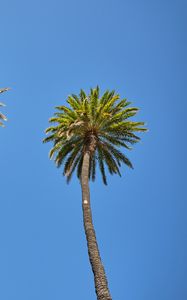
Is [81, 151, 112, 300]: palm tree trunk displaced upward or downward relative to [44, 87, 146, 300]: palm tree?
downward

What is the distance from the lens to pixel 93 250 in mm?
20469

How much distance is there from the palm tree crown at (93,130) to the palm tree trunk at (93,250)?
12.6 feet

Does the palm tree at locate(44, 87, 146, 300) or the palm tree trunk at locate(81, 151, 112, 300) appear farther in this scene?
the palm tree at locate(44, 87, 146, 300)

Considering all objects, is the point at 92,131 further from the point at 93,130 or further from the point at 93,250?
the point at 93,250

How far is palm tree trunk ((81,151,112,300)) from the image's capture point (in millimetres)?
18281

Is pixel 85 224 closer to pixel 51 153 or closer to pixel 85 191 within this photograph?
pixel 85 191

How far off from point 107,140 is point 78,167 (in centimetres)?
309

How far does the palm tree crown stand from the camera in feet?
94.3

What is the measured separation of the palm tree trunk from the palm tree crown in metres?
3.83

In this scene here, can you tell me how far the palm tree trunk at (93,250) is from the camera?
18281mm

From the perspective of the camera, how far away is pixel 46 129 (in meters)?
31.2

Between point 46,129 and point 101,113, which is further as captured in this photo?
point 46,129

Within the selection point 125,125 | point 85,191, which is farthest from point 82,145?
point 85,191

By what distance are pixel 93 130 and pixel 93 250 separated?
10484 mm
